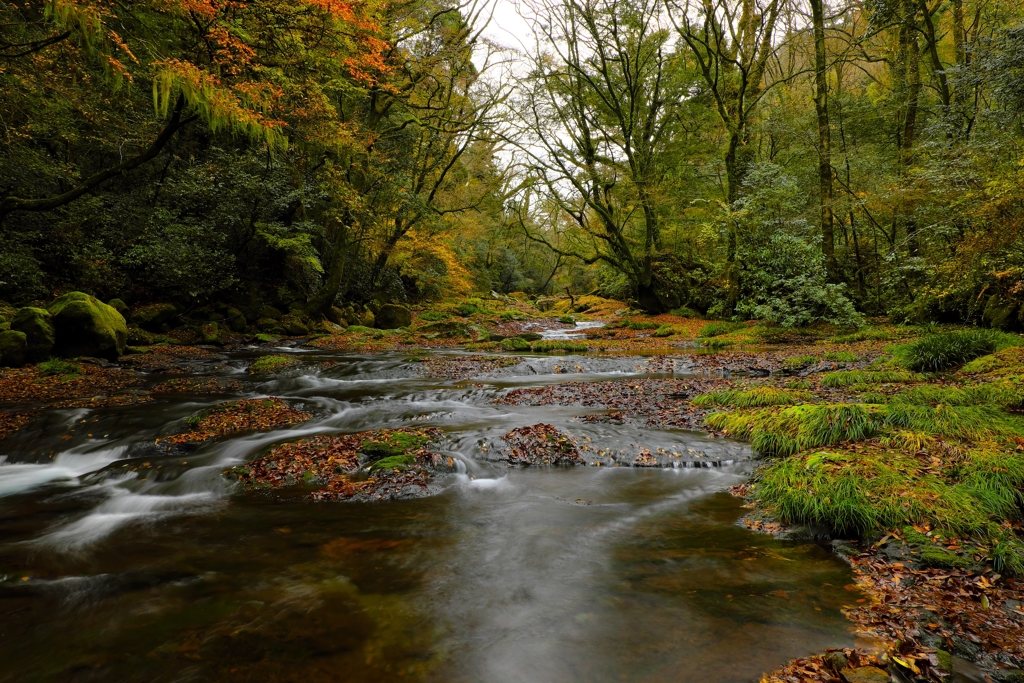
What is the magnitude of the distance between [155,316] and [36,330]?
4082 millimetres

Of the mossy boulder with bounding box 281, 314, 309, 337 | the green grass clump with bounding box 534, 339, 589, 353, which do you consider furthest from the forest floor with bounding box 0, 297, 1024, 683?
the mossy boulder with bounding box 281, 314, 309, 337

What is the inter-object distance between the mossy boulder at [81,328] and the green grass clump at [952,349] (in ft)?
54.6

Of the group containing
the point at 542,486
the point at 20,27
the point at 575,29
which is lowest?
the point at 542,486

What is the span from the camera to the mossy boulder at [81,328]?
10781 millimetres

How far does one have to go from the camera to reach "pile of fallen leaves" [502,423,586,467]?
5676 millimetres

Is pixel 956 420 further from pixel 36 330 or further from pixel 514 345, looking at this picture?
pixel 36 330

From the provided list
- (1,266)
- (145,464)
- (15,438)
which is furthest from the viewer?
(1,266)

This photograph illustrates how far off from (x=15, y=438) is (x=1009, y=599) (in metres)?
10.2

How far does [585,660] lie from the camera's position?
2.51 meters

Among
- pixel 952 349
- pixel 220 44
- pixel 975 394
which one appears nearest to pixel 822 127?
pixel 952 349

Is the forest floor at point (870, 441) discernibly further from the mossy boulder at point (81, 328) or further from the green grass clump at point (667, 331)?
the green grass clump at point (667, 331)

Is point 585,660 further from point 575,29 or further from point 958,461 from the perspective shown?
point 575,29

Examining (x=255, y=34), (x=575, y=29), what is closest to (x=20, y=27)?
(x=255, y=34)

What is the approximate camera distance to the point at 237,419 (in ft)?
24.1
